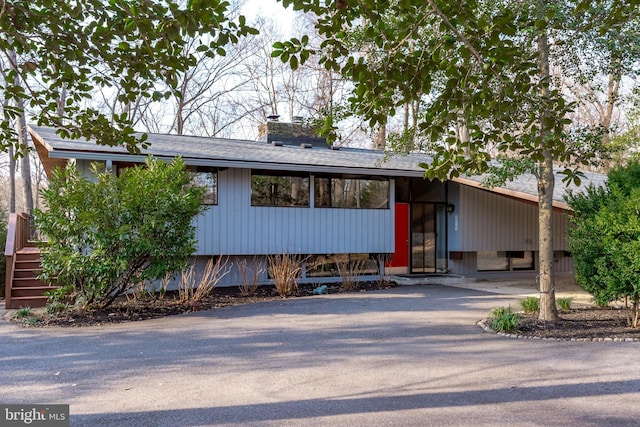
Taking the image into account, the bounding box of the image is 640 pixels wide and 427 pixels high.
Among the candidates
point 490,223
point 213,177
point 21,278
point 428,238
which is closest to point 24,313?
point 21,278

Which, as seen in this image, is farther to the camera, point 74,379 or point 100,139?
point 74,379

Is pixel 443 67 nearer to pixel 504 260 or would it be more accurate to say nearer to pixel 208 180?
pixel 208 180

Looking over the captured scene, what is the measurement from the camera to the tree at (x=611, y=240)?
7.64 meters

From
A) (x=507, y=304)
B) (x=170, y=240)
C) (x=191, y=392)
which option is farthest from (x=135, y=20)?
(x=507, y=304)

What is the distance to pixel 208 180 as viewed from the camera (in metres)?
12.3

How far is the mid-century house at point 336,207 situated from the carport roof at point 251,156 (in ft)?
0.09

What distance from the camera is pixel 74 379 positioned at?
5438 millimetres

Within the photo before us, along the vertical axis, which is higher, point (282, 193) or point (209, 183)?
point (209, 183)

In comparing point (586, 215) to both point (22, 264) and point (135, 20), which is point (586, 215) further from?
point (22, 264)

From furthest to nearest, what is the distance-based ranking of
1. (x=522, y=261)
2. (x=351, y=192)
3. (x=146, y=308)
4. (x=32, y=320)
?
(x=522, y=261)
(x=351, y=192)
(x=146, y=308)
(x=32, y=320)

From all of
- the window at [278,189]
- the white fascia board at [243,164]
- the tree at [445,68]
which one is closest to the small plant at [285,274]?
the window at [278,189]

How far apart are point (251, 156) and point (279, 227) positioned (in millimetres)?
1891

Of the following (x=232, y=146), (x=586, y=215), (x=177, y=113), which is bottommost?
(x=586, y=215)

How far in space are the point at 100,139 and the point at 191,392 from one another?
102 inches
